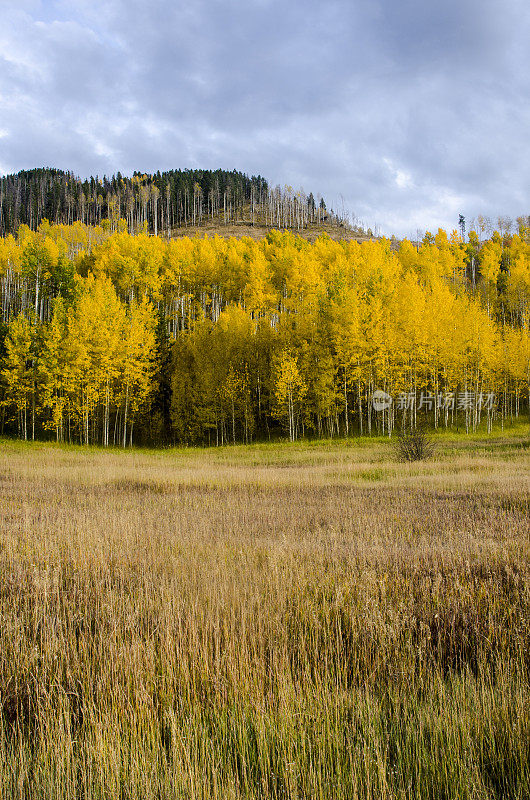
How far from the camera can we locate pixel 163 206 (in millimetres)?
107562

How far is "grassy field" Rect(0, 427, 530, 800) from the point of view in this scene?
7.33ft

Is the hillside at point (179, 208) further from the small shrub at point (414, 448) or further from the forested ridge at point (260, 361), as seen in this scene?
the small shrub at point (414, 448)

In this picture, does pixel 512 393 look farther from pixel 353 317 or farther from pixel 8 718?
pixel 8 718

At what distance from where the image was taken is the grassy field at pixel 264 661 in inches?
88.0

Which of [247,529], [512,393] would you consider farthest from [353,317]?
[247,529]

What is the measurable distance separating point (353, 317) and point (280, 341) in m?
6.48

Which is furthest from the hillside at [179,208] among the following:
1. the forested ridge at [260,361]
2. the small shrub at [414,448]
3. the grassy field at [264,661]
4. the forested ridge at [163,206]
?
the grassy field at [264,661]

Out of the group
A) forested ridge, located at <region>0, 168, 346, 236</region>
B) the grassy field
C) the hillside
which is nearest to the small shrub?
the grassy field

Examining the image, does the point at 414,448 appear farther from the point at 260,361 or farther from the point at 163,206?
the point at 163,206

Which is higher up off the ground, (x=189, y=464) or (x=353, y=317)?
(x=353, y=317)

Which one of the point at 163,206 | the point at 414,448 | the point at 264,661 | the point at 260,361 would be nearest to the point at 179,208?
the point at 163,206

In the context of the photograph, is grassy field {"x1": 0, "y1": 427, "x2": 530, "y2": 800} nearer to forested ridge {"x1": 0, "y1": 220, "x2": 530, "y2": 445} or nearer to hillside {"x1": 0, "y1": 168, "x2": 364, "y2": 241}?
forested ridge {"x1": 0, "y1": 220, "x2": 530, "y2": 445}

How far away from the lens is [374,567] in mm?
5340

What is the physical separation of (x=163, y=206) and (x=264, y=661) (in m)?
117
